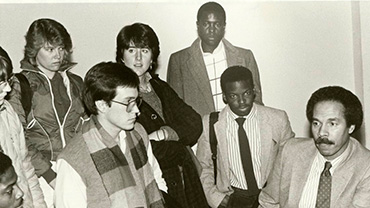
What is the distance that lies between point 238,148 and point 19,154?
4.89ft

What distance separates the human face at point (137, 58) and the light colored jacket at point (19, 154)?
2.42 feet

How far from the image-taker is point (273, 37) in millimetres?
5438

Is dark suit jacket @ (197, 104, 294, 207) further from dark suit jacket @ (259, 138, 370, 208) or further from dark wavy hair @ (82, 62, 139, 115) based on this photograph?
dark wavy hair @ (82, 62, 139, 115)

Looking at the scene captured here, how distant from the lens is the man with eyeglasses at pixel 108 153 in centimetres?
280

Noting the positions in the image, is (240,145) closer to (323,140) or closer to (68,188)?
(323,140)

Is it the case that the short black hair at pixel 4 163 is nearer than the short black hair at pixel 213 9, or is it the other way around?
the short black hair at pixel 4 163

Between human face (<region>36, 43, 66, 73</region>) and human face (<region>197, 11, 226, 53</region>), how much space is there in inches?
55.4

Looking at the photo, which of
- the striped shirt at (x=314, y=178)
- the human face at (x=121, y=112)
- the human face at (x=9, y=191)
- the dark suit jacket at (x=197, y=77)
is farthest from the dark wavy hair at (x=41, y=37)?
the striped shirt at (x=314, y=178)

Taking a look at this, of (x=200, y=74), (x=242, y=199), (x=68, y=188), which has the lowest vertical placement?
(x=242, y=199)

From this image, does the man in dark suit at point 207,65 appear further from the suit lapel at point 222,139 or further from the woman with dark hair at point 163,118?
the woman with dark hair at point 163,118

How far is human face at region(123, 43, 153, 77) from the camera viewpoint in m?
3.58

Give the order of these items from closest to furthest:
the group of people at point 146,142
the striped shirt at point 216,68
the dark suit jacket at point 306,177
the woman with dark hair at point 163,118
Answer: the group of people at point 146,142 → the dark suit jacket at point 306,177 → the woman with dark hair at point 163,118 → the striped shirt at point 216,68

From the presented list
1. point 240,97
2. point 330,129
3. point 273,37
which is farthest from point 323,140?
point 273,37

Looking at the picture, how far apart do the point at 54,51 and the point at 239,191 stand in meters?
1.48
